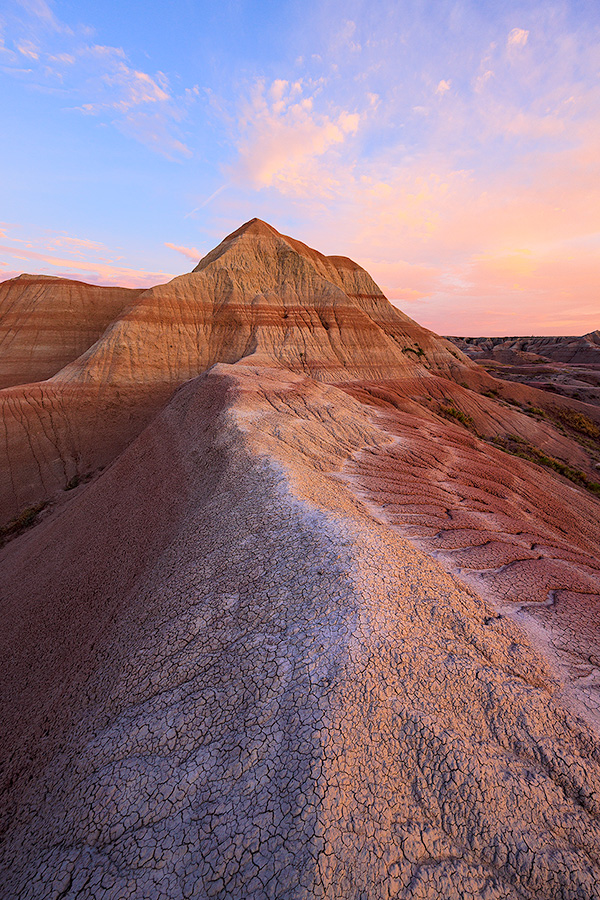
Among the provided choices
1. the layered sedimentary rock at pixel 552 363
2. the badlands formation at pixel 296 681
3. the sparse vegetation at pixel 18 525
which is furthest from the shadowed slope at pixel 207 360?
the badlands formation at pixel 296 681

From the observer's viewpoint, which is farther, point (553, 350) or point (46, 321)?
point (553, 350)

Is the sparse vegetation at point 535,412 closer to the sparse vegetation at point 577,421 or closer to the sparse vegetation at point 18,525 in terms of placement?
the sparse vegetation at point 577,421

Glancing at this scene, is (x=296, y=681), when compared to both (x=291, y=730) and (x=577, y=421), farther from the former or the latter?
(x=577, y=421)

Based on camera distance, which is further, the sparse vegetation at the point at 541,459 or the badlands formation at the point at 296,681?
the sparse vegetation at the point at 541,459

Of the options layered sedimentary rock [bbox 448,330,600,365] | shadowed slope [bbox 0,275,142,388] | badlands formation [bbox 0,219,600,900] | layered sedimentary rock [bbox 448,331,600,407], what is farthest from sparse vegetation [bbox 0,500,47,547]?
layered sedimentary rock [bbox 448,330,600,365]

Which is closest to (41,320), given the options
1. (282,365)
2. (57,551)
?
(282,365)

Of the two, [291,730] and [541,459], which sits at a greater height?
[291,730]

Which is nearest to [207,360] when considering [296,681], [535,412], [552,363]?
[296,681]
